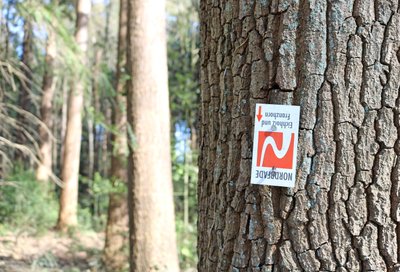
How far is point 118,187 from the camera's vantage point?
839 centimetres

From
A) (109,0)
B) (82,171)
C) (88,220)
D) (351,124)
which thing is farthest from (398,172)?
(82,171)

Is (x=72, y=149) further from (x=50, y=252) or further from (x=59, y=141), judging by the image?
(x=50, y=252)

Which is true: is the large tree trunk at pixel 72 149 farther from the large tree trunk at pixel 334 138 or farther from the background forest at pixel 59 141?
the large tree trunk at pixel 334 138

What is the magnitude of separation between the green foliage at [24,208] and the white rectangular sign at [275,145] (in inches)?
370

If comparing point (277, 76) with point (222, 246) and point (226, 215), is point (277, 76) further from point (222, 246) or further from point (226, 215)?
point (222, 246)

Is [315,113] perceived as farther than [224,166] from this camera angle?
No

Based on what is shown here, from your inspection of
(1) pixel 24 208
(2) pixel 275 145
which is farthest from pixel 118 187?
(2) pixel 275 145

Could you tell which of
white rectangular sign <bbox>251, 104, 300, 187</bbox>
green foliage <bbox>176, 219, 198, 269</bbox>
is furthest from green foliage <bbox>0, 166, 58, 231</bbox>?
white rectangular sign <bbox>251, 104, 300, 187</bbox>

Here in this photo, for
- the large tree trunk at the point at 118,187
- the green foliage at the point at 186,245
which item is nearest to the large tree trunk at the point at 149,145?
the large tree trunk at the point at 118,187

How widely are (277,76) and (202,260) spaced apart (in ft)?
2.26

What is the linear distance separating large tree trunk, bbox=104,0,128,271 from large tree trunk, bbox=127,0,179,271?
1501mm

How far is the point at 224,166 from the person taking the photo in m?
1.70

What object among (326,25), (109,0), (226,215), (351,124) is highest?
(109,0)

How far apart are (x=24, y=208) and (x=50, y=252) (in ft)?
9.05
